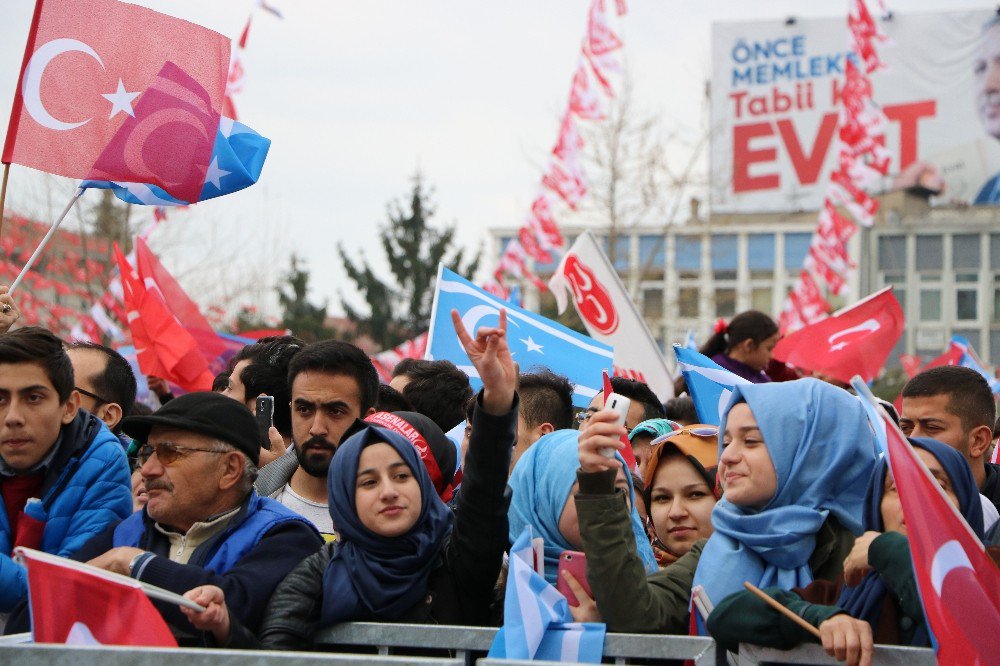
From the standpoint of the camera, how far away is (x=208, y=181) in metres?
5.76

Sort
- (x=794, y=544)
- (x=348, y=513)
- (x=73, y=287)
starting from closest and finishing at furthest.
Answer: (x=794, y=544) < (x=348, y=513) < (x=73, y=287)

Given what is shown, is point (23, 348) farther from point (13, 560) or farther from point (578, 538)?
point (578, 538)

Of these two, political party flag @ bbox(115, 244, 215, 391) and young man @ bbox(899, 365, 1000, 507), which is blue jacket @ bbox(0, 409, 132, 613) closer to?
young man @ bbox(899, 365, 1000, 507)

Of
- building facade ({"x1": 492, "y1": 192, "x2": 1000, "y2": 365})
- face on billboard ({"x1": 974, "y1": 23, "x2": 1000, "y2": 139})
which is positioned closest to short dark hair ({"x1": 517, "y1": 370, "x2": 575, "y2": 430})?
building facade ({"x1": 492, "y1": 192, "x2": 1000, "y2": 365})

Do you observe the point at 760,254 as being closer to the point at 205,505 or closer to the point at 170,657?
the point at 205,505

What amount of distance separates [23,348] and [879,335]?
5994mm

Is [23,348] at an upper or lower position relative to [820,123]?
lower

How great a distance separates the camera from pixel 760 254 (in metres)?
61.8

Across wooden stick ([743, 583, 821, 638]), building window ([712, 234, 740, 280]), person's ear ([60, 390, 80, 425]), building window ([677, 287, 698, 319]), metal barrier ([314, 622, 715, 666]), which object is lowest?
building window ([677, 287, 698, 319])

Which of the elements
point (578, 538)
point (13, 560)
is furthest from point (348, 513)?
point (13, 560)

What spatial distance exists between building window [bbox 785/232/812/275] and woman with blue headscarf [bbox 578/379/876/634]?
58691mm

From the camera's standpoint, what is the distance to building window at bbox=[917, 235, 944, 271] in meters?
57.2

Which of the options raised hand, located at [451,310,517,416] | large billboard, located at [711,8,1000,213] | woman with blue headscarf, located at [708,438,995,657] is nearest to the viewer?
woman with blue headscarf, located at [708,438,995,657]

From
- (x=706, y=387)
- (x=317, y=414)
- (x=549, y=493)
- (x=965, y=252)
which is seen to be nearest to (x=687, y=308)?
(x=965, y=252)
